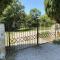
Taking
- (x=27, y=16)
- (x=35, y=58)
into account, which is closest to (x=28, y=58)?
(x=35, y=58)

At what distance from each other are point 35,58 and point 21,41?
365 cm

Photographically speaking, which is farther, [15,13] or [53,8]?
[15,13]

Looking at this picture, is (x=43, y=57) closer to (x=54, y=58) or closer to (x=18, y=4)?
(x=54, y=58)

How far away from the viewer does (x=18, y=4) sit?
85.0ft

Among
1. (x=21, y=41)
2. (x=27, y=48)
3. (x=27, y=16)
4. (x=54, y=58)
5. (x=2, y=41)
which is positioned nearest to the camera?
(x=2, y=41)

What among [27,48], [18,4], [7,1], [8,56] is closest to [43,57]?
[8,56]

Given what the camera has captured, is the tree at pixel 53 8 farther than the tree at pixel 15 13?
No

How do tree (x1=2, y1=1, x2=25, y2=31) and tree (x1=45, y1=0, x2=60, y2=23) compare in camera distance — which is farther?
tree (x1=2, y1=1, x2=25, y2=31)

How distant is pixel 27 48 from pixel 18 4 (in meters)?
15.4

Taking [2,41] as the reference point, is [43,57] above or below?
below

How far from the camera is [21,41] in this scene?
40.3ft

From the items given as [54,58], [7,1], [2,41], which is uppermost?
[7,1]

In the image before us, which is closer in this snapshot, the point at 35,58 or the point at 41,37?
the point at 35,58

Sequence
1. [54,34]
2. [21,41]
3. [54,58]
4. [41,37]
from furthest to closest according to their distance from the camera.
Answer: [54,34]
[41,37]
[21,41]
[54,58]
